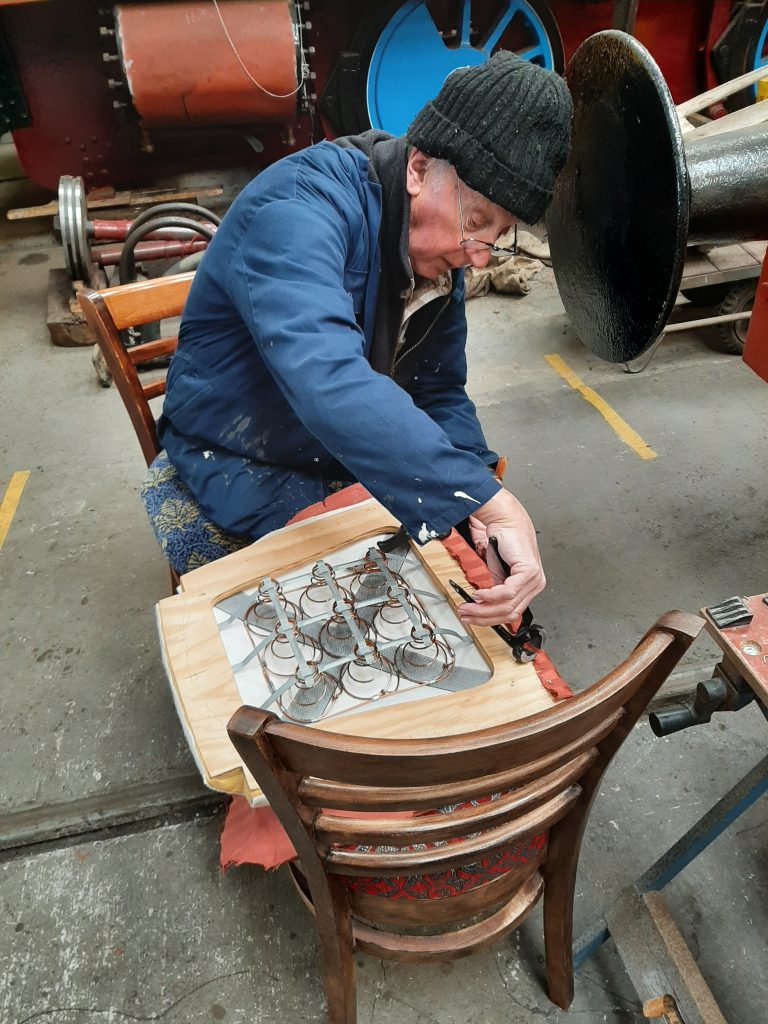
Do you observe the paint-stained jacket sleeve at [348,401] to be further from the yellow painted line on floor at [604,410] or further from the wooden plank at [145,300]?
the yellow painted line on floor at [604,410]

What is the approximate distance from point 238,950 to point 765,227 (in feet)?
6.21

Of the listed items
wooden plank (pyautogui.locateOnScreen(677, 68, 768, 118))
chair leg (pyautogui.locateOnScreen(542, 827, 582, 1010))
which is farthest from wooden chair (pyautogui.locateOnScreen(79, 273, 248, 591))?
wooden plank (pyautogui.locateOnScreen(677, 68, 768, 118))

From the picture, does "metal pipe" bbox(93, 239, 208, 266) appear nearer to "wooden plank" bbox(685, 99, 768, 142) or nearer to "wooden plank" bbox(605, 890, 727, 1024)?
"wooden plank" bbox(685, 99, 768, 142)

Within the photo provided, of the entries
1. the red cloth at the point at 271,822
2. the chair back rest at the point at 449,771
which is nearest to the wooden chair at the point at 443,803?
the chair back rest at the point at 449,771

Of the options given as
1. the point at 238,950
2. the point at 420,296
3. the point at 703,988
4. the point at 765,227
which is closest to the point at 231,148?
the point at 420,296

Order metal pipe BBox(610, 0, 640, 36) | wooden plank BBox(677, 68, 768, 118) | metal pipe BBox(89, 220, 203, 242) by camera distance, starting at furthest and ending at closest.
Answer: metal pipe BBox(610, 0, 640, 36) < metal pipe BBox(89, 220, 203, 242) < wooden plank BBox(677, 68, 768, 118)

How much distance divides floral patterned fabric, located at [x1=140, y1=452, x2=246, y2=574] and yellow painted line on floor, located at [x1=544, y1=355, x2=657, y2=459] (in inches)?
78.4

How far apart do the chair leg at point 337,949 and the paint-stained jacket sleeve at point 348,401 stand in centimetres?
59

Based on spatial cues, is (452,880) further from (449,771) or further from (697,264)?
(697,264)

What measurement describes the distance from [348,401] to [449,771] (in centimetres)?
58

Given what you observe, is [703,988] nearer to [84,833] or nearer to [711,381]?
[84,833]

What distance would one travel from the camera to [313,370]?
1.10 meters

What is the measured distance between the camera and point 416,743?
2.36 feet

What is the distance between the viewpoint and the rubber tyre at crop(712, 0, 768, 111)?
461 cm
